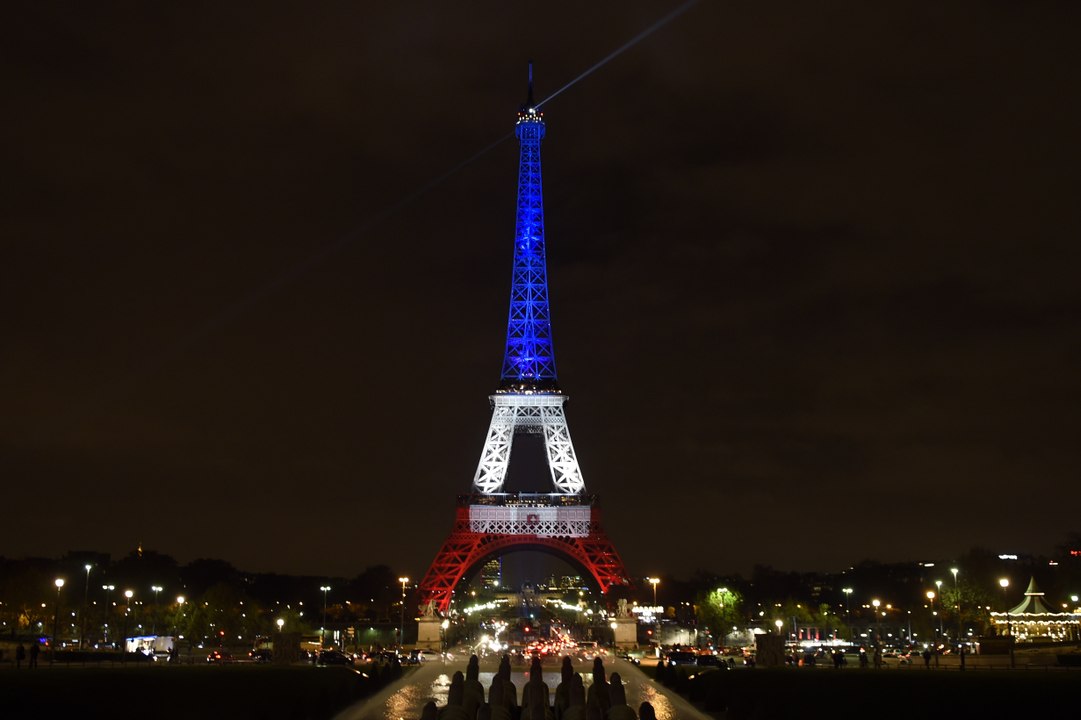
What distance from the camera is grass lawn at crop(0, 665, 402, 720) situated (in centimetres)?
3297

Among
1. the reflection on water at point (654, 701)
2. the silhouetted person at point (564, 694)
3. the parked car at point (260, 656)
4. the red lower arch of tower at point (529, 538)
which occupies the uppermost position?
the red lower arch of tower at point (529, 538)

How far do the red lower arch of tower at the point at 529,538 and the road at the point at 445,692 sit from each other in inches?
1651

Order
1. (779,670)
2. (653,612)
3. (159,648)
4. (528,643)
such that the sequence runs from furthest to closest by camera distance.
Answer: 1. (653,612)
2. (528,643)
3. (159,648)
4. (779,670)

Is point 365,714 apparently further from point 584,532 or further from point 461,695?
point 584,532

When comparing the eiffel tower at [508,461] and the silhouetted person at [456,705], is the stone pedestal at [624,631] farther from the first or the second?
the silhouetted person at [456,705]

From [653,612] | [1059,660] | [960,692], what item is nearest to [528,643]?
[653,612]

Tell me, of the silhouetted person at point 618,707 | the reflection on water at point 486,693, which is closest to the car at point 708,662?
the reflection on water at point 486,693

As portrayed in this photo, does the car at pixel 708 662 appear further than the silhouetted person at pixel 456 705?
Yes

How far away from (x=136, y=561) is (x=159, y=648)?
89435mm

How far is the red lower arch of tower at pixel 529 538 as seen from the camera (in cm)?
11712

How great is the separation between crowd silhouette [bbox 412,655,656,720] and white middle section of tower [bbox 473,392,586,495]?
87.7 metres

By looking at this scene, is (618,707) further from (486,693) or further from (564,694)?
(486,693)

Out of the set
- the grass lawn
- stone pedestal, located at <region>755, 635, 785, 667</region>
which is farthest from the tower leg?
the grass lawn

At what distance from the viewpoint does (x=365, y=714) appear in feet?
139
